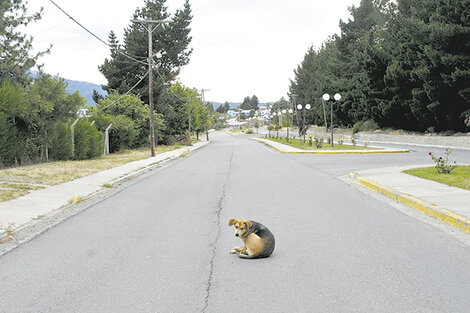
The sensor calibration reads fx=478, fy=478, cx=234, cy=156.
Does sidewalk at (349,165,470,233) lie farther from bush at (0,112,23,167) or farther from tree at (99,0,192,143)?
tree at (99,0,192,143)

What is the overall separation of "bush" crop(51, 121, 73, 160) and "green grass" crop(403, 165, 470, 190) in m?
17.6

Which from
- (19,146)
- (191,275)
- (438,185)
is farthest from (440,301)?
(19,146)

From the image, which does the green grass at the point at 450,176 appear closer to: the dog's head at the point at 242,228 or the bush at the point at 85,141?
the dog's head at the point at 242,228

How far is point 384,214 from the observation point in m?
9.07

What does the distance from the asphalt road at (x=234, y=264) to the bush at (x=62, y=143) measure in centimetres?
1629

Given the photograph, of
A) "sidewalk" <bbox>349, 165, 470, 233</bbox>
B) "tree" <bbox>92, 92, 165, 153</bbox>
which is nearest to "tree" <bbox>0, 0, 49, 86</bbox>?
"tree" <bbox>92, 92, 165, 153</bbox>

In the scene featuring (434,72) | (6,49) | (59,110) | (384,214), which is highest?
(6,49)

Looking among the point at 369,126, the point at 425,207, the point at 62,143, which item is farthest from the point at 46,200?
the point at 369,126

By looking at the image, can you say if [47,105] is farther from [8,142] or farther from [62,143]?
[62,143]

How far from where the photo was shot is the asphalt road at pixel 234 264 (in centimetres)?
450

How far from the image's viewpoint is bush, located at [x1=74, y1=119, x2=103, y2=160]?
27.1 metres

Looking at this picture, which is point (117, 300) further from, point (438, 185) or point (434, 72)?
point (434, 72)

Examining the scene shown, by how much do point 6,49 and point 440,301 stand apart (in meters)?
37.7

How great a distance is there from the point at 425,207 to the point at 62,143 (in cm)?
2077
